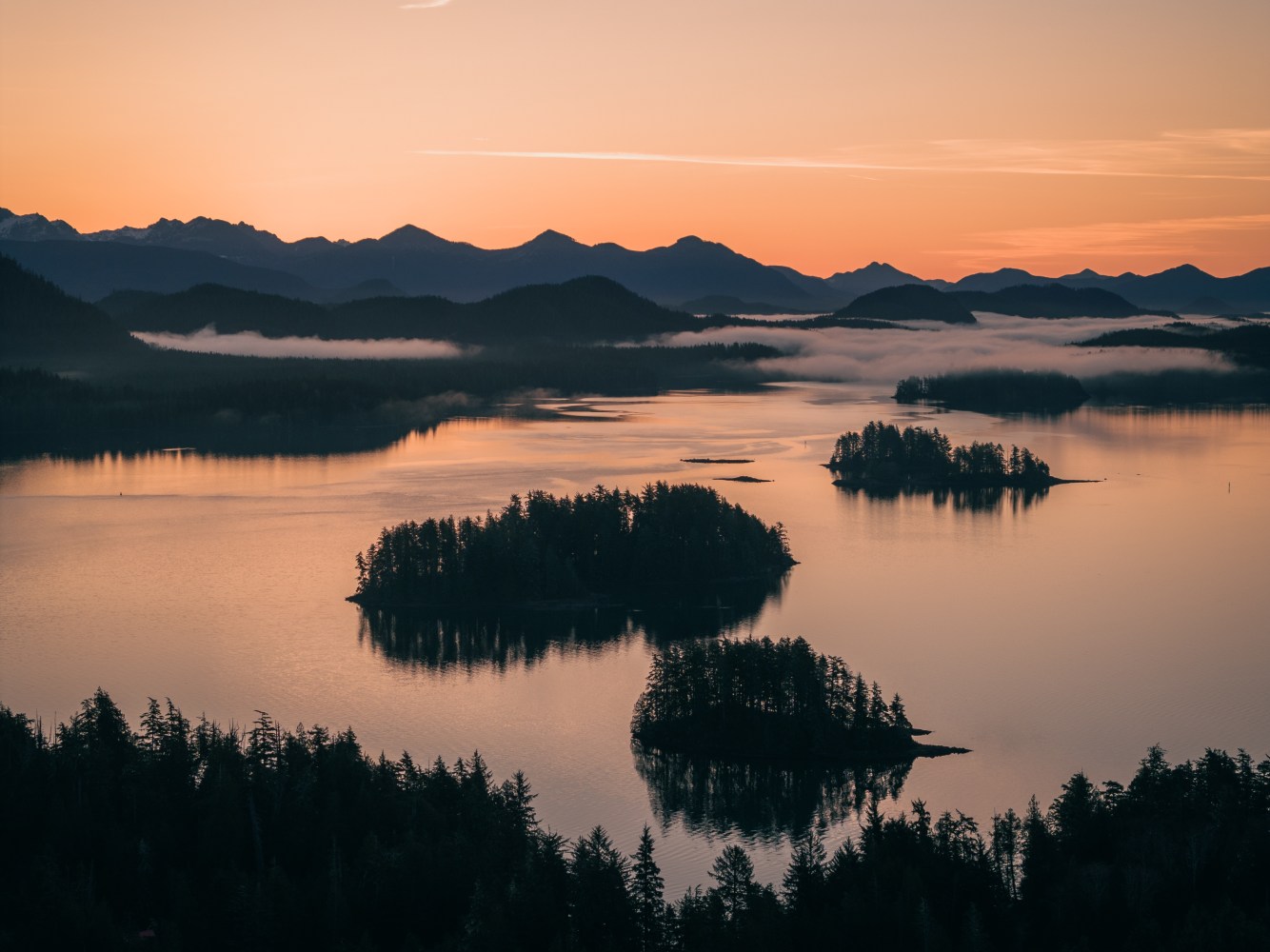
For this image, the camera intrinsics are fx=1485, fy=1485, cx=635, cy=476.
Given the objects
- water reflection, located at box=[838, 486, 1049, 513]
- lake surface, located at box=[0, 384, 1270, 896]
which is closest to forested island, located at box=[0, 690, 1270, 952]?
lake surface, located at box=[0, 384, 1270, 896]

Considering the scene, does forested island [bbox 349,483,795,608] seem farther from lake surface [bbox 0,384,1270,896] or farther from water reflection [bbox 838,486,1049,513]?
water reflection [bbox 838,486,1049,513]

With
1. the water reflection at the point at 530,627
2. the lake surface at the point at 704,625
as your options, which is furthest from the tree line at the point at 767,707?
the water reflection at the point at 530,627

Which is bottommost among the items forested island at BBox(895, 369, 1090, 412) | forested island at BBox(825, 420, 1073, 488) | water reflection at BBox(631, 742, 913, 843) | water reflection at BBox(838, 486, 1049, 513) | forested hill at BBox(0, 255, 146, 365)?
water reflection at BBox(631, 742, 913, 843)

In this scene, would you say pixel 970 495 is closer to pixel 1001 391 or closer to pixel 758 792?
pixel 758 792

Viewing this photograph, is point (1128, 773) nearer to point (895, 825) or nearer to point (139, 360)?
point (895, 825)

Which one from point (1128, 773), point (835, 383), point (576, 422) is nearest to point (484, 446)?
point (576, 422)
